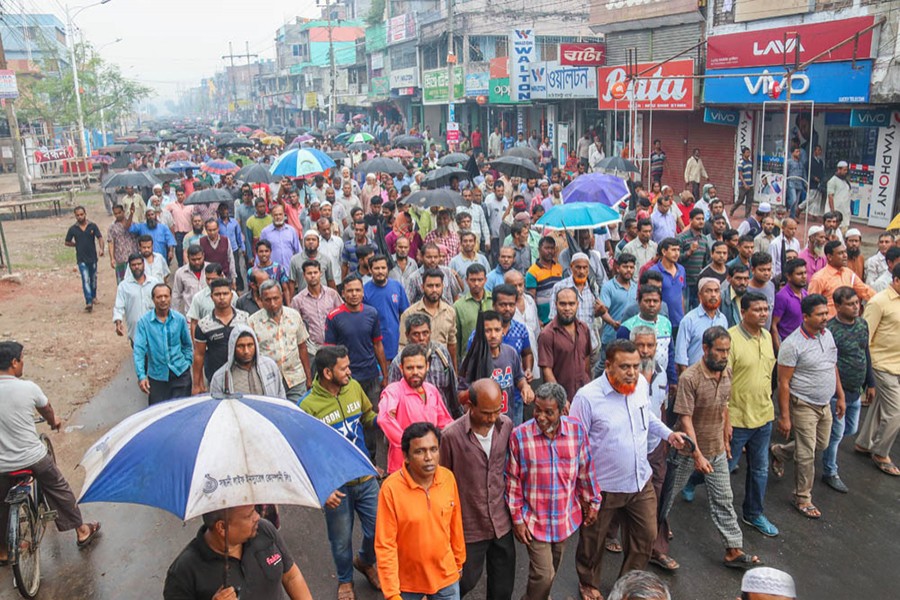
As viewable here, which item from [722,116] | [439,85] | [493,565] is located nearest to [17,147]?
[439,85]

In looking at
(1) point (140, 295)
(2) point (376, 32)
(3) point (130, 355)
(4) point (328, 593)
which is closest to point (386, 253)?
(1) point (140, 295)

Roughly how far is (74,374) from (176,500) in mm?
8361

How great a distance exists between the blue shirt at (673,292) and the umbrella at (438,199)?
325cm

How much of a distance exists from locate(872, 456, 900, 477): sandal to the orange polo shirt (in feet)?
14.6

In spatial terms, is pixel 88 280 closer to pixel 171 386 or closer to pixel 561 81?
pixel 171 386

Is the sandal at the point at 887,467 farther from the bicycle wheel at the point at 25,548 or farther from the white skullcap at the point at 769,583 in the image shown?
the bicycle wheel at the point at 25,548

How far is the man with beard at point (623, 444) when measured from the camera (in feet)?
14.6

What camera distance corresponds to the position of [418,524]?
12.2ft

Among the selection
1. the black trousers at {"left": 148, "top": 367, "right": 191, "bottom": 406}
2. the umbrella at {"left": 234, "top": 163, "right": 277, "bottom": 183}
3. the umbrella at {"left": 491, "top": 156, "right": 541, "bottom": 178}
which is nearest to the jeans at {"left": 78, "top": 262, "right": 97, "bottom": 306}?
the umbrella at {"left": 234, "top": 163, "right": 277, "bottom": 183}

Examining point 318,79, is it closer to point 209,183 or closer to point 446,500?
point 209,183

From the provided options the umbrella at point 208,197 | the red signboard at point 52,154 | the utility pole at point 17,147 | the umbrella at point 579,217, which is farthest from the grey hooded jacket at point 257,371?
the red signboard at point 52,154

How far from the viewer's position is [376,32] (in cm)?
5153

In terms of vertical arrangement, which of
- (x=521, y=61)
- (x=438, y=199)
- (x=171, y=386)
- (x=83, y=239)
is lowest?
(x=171, y=386)

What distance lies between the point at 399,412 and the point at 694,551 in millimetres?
2452
